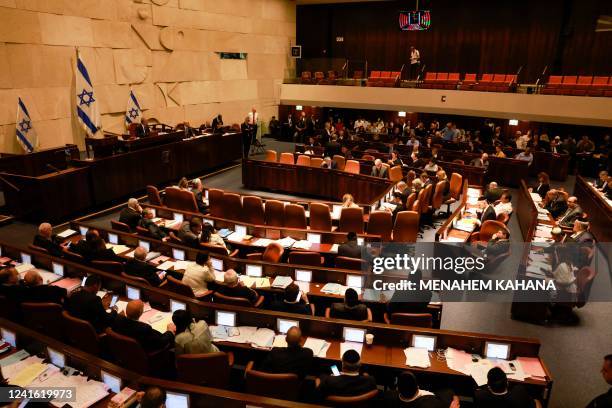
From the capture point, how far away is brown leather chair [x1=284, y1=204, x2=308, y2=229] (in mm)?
7717

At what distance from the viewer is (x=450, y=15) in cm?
1800

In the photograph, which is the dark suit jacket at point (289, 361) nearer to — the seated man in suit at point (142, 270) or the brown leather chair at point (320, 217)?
the seated man in suit at point (142, 270)

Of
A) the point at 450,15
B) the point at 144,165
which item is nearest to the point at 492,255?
the point at 144,165

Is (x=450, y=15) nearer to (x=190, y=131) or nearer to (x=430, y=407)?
(x=190, y=131)

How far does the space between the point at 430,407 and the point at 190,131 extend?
11.3m

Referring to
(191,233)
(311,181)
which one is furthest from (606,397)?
(311,181)

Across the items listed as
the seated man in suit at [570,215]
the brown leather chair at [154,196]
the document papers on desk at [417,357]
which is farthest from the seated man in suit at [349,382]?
the seated man in suit at [570,215]

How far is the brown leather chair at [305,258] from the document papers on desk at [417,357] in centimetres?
205

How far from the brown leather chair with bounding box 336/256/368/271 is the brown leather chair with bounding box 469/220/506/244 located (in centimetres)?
251

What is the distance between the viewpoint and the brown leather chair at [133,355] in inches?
151

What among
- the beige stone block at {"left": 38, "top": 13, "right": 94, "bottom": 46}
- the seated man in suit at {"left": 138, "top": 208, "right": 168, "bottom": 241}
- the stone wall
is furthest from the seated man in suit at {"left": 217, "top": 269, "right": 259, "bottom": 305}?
the beige stone block at {"left": 38, "top": 13, "right": 94, "bottom": 46}

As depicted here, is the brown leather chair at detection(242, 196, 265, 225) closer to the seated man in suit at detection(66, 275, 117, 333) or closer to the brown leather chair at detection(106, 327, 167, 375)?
the seated man in suit at detection(66, 275, 117, 333)

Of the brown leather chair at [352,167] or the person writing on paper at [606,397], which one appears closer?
the person writing on paper at [606,397]

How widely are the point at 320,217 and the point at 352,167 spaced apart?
3960 mm
